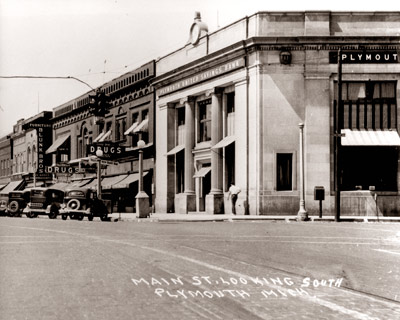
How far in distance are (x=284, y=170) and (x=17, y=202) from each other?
18664 mm

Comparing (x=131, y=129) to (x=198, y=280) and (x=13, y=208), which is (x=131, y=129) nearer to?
(x=13, y=208)

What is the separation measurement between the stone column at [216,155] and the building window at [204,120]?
5.45ft

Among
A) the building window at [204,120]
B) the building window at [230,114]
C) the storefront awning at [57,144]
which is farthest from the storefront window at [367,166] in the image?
the storefront awning at [57,144]

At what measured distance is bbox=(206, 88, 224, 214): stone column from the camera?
3962cm

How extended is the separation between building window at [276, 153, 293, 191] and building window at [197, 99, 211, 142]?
6980 mm

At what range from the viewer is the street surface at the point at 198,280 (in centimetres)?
738

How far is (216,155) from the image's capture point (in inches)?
1586

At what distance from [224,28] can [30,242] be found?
83.6ft

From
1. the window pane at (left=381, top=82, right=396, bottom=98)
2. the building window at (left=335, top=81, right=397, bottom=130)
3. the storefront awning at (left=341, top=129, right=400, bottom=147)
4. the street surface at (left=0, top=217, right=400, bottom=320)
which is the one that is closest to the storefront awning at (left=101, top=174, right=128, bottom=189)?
the storefront awning at (left=341, top=129, right=400, bottom=147)

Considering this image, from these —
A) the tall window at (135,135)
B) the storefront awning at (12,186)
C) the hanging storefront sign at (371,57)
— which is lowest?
the storefront awning at (12,186)

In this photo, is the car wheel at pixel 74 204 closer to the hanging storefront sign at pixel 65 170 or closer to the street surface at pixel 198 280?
the street surface at pixel 198 280

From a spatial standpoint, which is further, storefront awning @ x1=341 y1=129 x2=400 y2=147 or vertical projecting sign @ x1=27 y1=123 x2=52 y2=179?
vertical projecting sign @ x1=27 y1=123 x2=52 y2=179

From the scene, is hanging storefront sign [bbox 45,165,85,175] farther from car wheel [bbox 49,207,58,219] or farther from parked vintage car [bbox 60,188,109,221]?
parked vintage car [bbox 60,188,109,221]

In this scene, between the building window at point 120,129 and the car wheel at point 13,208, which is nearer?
the car wheel at point 13,208
